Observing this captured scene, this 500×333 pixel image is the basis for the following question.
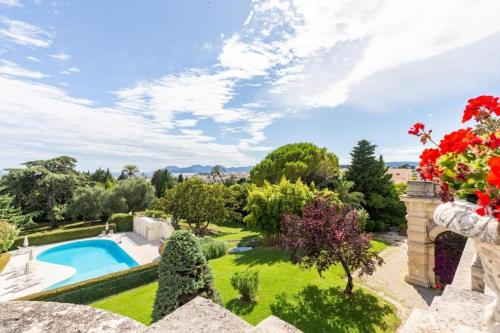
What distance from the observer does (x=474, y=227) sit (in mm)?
1237

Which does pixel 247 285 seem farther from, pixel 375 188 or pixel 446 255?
pixel 375 188

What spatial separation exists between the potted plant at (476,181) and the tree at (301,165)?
25.0m

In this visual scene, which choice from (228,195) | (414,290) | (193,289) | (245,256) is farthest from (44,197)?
(414,290)

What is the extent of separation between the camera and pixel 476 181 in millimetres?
1483

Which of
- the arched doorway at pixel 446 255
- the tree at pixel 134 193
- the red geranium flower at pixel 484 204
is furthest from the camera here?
the tree at pixel 134 193

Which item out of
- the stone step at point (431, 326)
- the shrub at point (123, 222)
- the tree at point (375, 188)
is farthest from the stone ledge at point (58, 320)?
the shrub at point (123, 222)

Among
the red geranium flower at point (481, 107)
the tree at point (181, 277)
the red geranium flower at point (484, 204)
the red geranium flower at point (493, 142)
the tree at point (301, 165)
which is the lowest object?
the tree at point (181, 277)

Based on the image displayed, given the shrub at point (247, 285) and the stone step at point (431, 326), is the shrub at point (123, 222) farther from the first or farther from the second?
the stone step at point (431, 326)

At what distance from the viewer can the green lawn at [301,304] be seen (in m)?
9.02

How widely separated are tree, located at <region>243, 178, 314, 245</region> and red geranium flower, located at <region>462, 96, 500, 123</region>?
15669 mm

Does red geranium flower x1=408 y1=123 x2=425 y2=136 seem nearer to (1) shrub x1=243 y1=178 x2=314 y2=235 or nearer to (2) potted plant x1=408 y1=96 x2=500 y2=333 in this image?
(2) potted plant x1=408 y1=96 x2=500 y2=333

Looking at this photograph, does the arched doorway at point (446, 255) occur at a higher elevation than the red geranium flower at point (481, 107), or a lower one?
lower

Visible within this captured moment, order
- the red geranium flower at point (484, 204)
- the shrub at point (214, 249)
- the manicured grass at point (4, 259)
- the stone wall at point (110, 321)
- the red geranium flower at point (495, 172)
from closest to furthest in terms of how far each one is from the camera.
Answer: the red geranium flower at point (495, 172) < the red geranium flower at point (484, 204) < the stone wall at point (110, 321) < the manicured grass at point (4, 259) < the shrub at point (214, 249)

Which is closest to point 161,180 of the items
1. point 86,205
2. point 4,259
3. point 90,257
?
point 86,205
